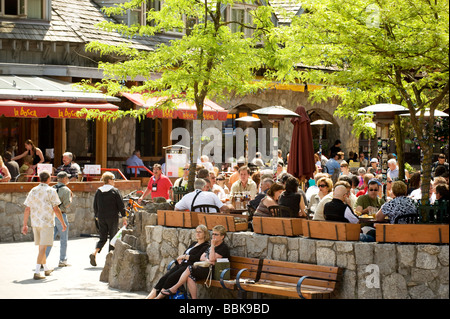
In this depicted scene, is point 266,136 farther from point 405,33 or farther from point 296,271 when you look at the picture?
point 296,271

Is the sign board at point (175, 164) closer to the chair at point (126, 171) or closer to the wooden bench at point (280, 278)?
the chair at point (126, 171)

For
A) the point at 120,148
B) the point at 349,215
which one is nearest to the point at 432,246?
the point at 349,215

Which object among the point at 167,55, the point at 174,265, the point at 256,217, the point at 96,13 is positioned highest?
the point at 96,13

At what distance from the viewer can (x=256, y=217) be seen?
10.5m

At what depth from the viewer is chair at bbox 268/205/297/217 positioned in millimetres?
11070

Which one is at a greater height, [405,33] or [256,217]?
[405,33]

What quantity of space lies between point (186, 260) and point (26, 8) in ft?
44.1

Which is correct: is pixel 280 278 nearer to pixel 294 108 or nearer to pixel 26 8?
pixel 26 8

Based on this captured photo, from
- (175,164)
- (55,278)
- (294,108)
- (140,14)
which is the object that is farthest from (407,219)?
(294,108)

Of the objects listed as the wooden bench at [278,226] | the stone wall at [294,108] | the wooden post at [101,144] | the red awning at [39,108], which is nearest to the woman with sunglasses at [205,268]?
the wooden bench at [278,226]

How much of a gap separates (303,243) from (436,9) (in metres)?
3.57

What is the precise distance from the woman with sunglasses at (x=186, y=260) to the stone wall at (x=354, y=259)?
1.15 ft

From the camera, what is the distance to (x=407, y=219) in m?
9.93

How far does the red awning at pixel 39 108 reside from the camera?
740 inches
